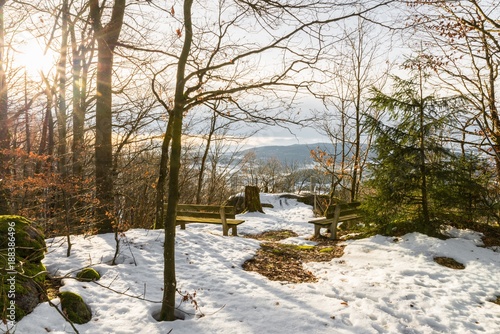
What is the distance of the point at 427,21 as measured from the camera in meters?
8.49

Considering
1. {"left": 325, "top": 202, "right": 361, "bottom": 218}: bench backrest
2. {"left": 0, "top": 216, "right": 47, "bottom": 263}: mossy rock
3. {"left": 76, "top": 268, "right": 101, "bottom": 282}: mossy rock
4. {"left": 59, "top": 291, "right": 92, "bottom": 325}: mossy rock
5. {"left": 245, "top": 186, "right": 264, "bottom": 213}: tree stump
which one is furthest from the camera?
{"left": 245, "top": 186, "right": 264, "bottom": 213}: tree stump

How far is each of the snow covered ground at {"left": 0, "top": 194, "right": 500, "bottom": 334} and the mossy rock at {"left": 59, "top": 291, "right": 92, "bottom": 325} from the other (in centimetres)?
10

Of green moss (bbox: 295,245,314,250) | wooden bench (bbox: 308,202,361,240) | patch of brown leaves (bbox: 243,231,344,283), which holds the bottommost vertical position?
green moss (bbox: 295,245,314,250)

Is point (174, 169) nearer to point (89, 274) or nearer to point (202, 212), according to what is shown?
point (89, 274)

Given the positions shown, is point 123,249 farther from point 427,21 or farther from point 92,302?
point 427,21

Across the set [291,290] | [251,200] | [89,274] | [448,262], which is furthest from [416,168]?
[251,200]

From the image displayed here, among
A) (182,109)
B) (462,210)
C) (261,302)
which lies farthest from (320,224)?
(182,109)

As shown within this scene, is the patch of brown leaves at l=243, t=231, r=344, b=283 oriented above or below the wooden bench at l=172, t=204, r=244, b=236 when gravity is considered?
below

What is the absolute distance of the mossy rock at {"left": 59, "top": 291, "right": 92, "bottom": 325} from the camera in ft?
12.5

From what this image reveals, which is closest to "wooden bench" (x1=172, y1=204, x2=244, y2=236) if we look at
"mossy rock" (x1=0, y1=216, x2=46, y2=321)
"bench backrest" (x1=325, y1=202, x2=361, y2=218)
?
"bench backrest" (x1=325, y1=202, x2=361, y2=218)

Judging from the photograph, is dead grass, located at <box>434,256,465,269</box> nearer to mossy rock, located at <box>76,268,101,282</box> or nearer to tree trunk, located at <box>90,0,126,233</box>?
mossy rock, located at <box>76,268,101,282</box>

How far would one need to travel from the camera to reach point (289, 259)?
7.42 meters

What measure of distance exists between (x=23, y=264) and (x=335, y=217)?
835 centimetres

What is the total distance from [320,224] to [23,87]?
12658 mm
